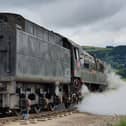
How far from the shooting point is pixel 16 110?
69.5 feet

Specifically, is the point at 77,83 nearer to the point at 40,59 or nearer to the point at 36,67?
the point at 40,59

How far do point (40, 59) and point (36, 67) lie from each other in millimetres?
807

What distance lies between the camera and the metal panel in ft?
64.9

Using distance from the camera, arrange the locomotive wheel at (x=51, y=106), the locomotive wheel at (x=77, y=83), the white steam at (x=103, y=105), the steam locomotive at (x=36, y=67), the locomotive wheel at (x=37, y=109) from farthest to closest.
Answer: the locomotive wheel at (x=77, y=83) → the white steam at (x=103, y=105) → the locomotive wheel at (x=51, y=106) → the locomotive wheel at (x=37, y=109) → the steam locomotive at (x=36, y=67)

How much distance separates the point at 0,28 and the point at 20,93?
3112 millimetres

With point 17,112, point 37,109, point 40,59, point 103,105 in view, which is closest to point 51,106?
point 37,109

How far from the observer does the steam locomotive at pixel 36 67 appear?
19.2 m

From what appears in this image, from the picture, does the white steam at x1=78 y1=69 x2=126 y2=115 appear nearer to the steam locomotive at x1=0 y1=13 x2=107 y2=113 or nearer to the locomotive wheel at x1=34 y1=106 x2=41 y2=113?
the steam locomotive at x1=0 y1=13 x2=107 y2=113

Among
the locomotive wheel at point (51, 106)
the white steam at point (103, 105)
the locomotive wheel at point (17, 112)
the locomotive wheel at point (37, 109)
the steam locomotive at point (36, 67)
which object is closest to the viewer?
the steam locomotive at point (36, 67)

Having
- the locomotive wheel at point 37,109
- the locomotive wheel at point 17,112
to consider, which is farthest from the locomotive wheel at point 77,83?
the locomotive wheel at point 17,112

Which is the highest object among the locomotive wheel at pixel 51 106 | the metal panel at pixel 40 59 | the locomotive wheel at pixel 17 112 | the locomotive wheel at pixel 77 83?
the metal panel at pixel 40 59

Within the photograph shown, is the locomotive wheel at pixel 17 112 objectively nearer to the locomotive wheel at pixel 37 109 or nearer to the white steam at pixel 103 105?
the locomotive wheel at pixel 37 109

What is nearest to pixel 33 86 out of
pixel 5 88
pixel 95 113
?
pixel 5 88

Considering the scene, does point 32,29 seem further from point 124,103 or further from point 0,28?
point 124,103
